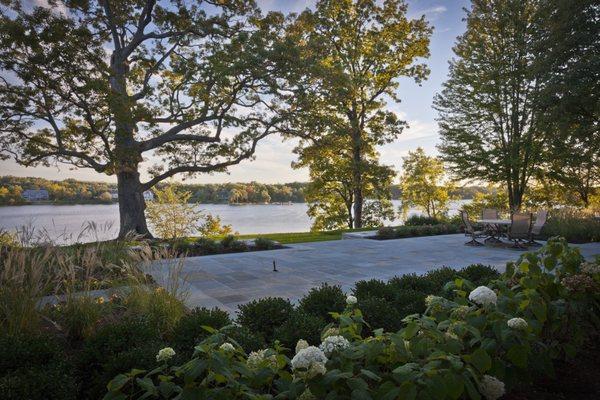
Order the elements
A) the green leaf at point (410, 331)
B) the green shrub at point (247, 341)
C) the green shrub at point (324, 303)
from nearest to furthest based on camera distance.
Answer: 1. the green leaf at point (410, 331)
2. the green shrub at point (247, 341)
3. the green shrub at point (324, 303)

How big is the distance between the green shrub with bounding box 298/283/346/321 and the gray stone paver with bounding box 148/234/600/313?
1.09 metres

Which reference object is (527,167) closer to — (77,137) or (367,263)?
(367,263)

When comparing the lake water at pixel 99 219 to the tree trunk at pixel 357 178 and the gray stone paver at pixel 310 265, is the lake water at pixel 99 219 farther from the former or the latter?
the tree trunk at pixel 357 178

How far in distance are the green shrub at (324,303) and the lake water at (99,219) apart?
2670 millimetres

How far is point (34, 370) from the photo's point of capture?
2.13 metres

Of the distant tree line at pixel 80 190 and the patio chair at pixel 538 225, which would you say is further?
the distant tree line at pixel 80 190

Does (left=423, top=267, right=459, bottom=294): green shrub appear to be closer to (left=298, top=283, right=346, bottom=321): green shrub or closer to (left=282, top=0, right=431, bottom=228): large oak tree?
(left=298, top=283, right=346, bottom=321): green shrub

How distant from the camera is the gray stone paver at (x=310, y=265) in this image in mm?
4973

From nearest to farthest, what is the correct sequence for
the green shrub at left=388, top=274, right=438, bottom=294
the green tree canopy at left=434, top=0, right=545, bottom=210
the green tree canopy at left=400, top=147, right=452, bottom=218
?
the green shrub at left=388, top=274, right=438, bottom=294, the green tree canopy at left=434, top=0, right=545, bottom=210, the green tree canopy at left=400, top=147, right=452, bottom=218

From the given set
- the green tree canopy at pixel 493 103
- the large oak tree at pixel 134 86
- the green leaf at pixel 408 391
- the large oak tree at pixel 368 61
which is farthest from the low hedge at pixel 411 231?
the green leaf at pixel 408 391

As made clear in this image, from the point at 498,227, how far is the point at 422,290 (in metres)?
7.06

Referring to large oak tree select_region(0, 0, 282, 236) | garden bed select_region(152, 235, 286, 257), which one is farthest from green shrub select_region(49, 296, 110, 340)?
large oak tree select_region(0, 0, 282, 236)

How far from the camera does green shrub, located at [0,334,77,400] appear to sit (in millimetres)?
1945

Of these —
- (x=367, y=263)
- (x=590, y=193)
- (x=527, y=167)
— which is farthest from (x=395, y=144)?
(x=367, y=263)
